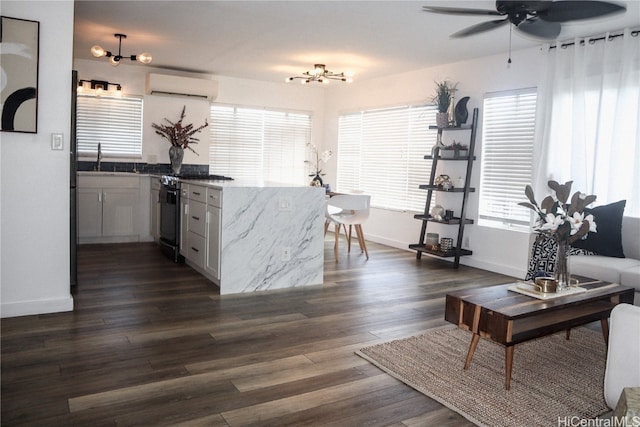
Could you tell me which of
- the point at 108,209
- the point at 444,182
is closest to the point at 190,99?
the point at 108,209

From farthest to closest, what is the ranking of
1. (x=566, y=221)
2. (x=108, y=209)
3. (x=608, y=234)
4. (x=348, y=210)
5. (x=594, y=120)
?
(x=108, y=209)
(x=348, y=210)
(x=594, y=120)
(x=608, y=234)
(x=566, y=221)

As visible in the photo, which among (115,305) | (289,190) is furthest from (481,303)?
(115,305)

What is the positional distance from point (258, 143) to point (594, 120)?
4901 millimetres

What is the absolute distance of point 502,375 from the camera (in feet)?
9.16

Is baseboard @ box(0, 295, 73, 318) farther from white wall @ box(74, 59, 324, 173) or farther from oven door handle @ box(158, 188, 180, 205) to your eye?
white wall @ box(74, 59, 324, 173)

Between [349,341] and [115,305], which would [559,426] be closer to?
[349,341]

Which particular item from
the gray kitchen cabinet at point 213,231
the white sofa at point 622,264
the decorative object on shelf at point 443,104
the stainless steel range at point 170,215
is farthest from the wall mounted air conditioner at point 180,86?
the white sofa at point 622,264

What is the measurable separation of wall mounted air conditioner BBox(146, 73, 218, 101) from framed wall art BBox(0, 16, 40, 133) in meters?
3.50

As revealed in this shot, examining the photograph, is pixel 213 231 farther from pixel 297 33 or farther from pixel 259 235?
pixel 297 33

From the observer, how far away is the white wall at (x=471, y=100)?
5.36 m

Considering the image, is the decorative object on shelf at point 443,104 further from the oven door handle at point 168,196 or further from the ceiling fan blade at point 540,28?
the oven door handle at point 168,196

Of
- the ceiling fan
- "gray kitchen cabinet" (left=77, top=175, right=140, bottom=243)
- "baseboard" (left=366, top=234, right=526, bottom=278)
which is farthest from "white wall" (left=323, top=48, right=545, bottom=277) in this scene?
"gray kitchen cabinet" (left=77, top=175, right=140, bottom=243)

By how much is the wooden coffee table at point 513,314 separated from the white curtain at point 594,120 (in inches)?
66.7

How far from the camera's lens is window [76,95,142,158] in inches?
263
